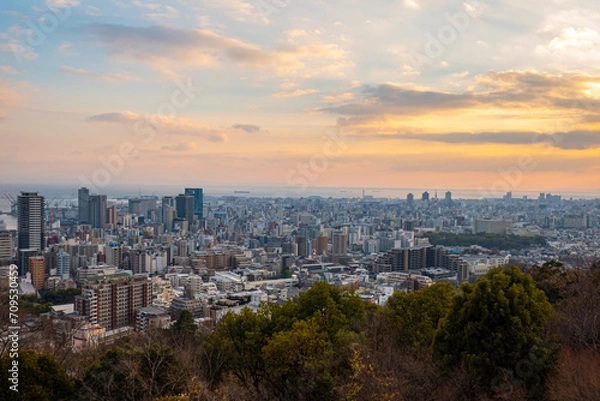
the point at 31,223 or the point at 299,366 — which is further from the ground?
the point at 31,223

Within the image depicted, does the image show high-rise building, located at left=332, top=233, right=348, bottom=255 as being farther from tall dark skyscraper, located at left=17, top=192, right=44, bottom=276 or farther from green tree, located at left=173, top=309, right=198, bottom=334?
green tree, located at left=173, top=309, right=198, bottom=334

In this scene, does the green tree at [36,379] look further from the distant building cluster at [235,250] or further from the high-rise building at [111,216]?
the high-rise building at [111,216]

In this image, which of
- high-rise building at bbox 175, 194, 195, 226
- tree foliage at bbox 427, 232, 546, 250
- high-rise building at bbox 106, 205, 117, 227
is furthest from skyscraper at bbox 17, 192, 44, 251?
tree foliage at bbox 427, 232, 546, 250

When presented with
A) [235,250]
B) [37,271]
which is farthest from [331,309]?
[235,250]

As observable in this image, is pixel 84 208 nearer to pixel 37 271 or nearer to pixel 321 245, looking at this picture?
pixel 37 271

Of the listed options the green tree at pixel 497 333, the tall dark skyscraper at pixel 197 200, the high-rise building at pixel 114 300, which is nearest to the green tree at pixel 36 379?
the green tree at pixel 497 333

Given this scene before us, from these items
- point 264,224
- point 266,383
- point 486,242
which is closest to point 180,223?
point 264,224

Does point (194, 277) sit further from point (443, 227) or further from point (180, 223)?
point (443, 227)
